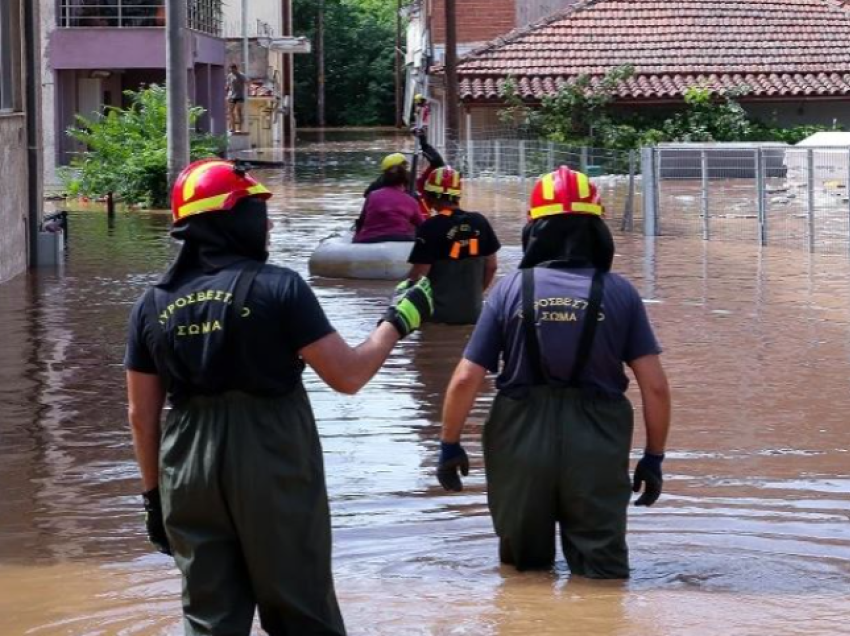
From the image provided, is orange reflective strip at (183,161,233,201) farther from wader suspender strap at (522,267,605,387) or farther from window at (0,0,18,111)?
window at (0,0,18,111)

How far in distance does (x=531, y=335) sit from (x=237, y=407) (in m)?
1.54

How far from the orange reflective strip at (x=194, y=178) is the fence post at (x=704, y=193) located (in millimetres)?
18627

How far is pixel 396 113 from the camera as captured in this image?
8881cm

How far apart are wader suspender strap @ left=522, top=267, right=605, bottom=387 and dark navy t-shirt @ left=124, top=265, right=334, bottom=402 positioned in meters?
1.34

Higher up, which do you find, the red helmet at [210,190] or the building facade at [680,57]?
the building facade at [680,57]

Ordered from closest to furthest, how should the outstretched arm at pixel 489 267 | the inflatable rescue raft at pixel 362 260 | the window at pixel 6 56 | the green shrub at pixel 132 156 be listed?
1. the outstretched arm at pixel 489 267
2. the inflatable rescue raft at pixel 362 260
3. the window at pixel 6 56
4. the green shrub at pixel 132 156

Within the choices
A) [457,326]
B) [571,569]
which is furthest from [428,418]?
[571,569]

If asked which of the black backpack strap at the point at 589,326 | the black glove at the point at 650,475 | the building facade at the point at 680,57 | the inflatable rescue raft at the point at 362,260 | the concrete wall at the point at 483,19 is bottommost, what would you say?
the black glove at the point at 650,475

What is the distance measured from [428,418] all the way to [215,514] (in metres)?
5.78

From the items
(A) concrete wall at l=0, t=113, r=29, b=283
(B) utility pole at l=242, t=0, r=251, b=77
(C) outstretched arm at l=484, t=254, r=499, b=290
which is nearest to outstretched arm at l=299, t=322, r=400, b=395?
(C) outstretched arm at l=484, t=254, r=499, b=290

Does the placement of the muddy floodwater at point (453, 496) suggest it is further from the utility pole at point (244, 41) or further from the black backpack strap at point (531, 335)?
the utility pole at point (244, 41)

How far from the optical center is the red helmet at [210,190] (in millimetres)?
5223

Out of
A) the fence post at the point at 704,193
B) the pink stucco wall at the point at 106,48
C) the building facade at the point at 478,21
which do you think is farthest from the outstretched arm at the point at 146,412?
the building facade at the point at 478,21

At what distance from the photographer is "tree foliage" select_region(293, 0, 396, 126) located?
9138 centimetres
